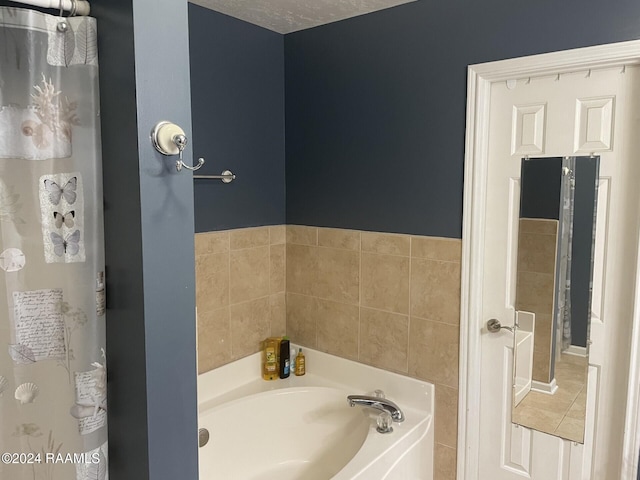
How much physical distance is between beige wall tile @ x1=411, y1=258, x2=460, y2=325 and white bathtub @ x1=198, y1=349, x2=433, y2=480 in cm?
34

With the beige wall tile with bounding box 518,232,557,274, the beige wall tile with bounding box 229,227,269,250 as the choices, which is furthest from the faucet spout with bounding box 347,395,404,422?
the beige wall tile with bounding box 229,227,269,250

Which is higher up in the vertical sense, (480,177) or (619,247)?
(480,177)

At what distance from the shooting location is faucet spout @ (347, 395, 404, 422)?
2.13 m

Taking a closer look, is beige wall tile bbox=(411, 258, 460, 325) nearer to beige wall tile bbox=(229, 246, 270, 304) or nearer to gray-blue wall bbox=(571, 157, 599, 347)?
gray-blue wall bbox=(571, 157, 599, 347)

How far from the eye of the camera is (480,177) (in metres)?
2.03

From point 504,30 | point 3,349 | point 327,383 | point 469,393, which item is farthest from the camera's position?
point 327,383

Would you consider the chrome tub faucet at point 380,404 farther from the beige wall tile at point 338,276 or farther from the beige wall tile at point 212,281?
the beige wall tile at point 212,281

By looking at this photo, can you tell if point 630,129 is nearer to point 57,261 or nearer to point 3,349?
point 57,261

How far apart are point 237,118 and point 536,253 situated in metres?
1.54

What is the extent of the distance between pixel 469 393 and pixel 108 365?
155 centimetres

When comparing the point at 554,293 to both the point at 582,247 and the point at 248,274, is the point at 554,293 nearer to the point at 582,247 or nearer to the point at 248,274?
the point at 582,247

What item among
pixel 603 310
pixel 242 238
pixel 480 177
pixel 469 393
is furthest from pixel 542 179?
pixel 242 238

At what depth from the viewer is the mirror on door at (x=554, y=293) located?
185 cm

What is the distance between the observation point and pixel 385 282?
2336 mm
